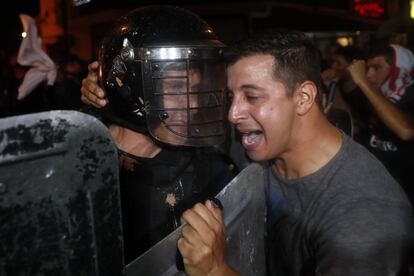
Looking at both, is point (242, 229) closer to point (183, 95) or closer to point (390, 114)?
point (183, 95)

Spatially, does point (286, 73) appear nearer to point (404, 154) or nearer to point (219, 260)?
point (219, 260)

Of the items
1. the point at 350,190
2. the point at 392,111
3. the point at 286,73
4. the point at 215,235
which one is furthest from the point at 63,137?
the point at 392,111

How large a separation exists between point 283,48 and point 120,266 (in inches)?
51.8

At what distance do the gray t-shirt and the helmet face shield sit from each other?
1.59ft

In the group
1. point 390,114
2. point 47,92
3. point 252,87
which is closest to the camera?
point 252,87

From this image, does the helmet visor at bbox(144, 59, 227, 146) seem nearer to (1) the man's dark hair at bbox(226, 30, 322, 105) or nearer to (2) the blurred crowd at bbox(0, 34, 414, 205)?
(1) the man's dark hair at bbox(226, 30, 322, 105)

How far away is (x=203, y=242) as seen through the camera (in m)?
1.24

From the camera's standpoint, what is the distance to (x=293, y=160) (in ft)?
6.27

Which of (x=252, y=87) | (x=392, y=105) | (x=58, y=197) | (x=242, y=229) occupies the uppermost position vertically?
(x=252, y=87)

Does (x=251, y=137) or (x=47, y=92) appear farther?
(x=47, y=92)

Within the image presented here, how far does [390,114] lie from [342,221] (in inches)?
102

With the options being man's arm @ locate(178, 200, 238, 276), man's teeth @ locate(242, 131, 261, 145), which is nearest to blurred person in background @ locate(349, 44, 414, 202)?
man's teeth @ locate(242, 131, 261, 145)

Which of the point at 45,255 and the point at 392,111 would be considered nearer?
the point at 45,255

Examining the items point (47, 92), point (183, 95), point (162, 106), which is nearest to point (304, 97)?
point (183, 95)
